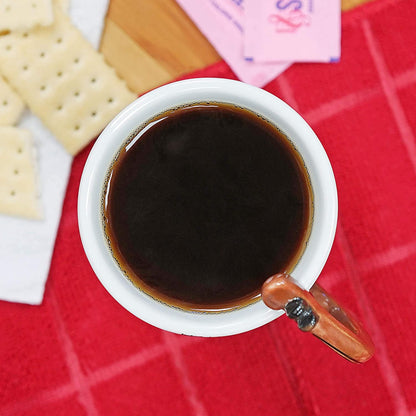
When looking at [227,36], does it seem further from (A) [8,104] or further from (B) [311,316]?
(B) [311,316]

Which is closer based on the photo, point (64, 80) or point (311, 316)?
point (311, 316)

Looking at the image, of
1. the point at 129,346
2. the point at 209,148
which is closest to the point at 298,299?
the point at 209,148

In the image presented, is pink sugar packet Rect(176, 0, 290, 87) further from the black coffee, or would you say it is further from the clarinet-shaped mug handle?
the clarinet-shaped mug handle

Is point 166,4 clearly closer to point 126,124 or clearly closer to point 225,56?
point 225,56

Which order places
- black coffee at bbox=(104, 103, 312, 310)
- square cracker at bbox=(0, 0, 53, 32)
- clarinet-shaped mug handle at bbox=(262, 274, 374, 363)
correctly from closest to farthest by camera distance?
clarinet-shaped mug handle at bbox=(262, 274, 374, 363)
black coffee at bbox=(104, 103, 312, 310)
square cracker at bbox=(0, 0, 53, 32)

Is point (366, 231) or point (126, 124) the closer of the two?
point (126, 124)

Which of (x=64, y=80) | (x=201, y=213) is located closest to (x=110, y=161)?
(x=201, y=213)

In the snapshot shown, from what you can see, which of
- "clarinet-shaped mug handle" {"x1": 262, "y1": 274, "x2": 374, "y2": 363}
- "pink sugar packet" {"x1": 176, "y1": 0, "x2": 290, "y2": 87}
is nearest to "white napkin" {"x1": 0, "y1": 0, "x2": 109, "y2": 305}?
"pink sugar packet" {"x1": 176, "y1": 0, "x2": 290, "y2": 87}
